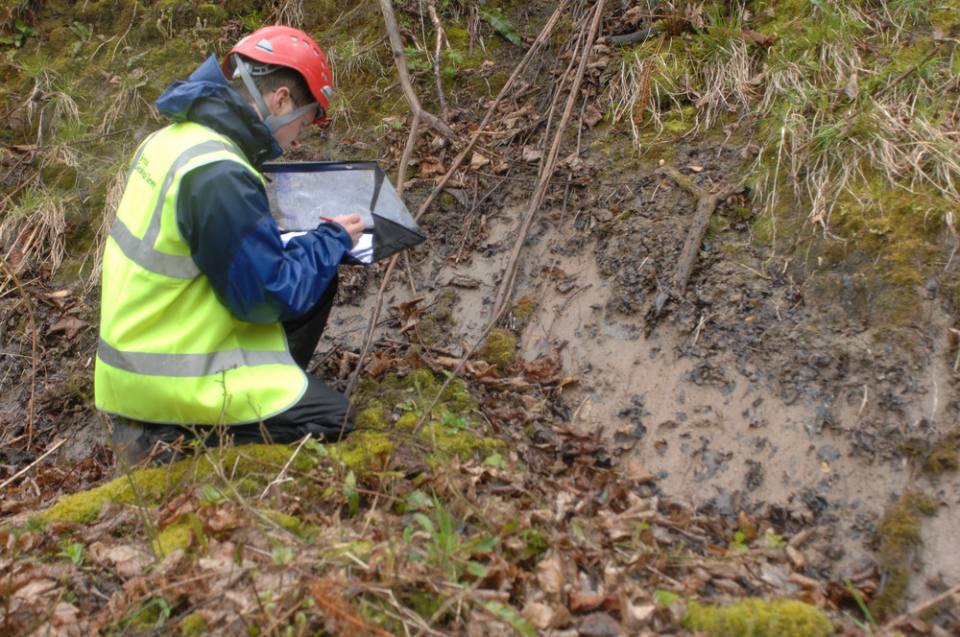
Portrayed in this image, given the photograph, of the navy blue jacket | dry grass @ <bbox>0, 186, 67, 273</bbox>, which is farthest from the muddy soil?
dry grass @ <bbox>0, 186, 67, 273</bbox>

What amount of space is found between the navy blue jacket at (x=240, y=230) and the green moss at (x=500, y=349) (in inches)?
43.2

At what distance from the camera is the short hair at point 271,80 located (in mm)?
3678

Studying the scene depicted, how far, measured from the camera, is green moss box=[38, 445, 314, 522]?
3232 millimetres

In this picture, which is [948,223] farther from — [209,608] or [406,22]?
[406,22]

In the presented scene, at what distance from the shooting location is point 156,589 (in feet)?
8.50

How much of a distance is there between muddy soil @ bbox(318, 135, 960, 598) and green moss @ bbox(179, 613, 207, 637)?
206 centimetres

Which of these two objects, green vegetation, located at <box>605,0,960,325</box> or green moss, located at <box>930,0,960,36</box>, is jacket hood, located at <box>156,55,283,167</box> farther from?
green moss, located at <box>930,0,960,36</box>

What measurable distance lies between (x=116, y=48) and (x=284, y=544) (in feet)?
19.2

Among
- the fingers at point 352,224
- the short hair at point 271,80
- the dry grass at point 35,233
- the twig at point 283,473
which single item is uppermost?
the short hair at point 271,80

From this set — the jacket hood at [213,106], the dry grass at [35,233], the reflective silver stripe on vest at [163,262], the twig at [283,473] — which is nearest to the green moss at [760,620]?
the twig at [283,473]

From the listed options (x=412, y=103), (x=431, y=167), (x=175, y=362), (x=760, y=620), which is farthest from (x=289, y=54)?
(x=760, y=620)

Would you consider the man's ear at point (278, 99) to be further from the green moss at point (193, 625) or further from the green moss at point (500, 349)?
the green moss at point (193, 625)

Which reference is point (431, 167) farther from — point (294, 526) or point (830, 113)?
point (294, 526)

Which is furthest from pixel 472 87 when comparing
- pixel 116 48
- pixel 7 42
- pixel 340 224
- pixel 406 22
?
pixel 7 42
